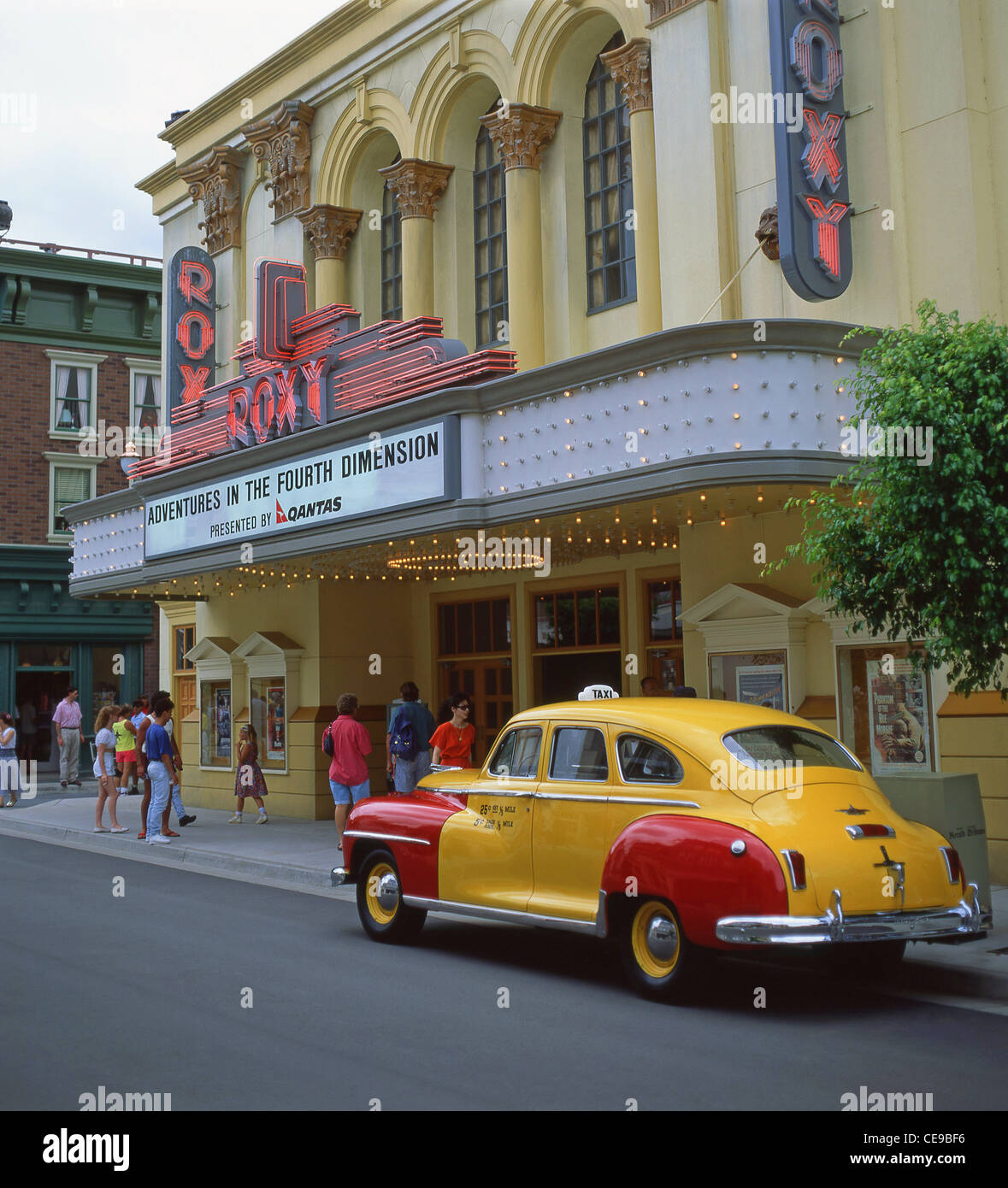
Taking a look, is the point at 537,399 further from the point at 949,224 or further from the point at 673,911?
the point at 673,911

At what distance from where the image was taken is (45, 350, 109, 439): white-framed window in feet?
114

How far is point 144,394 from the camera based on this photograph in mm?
36406

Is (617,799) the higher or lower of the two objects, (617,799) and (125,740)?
the lower

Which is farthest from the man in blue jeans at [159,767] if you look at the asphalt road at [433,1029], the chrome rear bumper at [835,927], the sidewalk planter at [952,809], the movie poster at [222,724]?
the chrome rear bumper at [835,927]

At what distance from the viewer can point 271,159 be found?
2212 centimetres

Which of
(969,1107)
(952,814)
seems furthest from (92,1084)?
(952,814)

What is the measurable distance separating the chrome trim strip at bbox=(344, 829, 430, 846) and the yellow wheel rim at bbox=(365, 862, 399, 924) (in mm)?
258

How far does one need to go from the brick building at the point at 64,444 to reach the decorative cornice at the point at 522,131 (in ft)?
62.8

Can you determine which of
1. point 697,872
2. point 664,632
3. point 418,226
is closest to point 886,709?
point 664,632

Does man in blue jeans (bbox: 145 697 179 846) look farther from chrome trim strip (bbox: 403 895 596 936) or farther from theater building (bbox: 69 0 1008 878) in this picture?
chrome trim strip (bbox: 403 895 596 936)

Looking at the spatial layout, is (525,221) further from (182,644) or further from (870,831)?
(182,644)

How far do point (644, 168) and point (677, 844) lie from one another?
34.8ft

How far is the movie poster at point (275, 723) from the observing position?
68.7ft
